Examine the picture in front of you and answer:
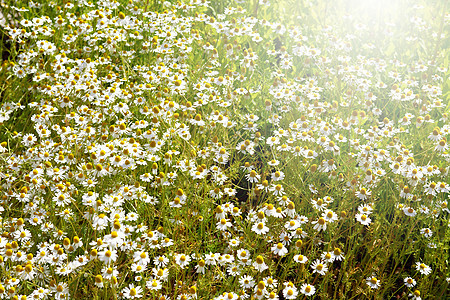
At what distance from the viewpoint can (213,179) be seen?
3.55 metres

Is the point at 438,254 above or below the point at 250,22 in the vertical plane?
below

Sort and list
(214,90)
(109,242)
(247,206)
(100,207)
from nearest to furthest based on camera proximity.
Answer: (109,242)
(100,207)
(247,206)
(214,90)

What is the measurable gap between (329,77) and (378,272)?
2.16 metres

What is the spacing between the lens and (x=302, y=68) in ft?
16.8

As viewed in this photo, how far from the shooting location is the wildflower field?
107 inches

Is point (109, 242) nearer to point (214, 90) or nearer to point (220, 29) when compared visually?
point (214, 90)

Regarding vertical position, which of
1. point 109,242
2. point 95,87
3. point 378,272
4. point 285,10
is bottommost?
point 378,272

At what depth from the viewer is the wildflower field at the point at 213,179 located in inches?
107

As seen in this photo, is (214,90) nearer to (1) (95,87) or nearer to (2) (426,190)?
(1) (95,87)

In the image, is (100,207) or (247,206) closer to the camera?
(100,207)

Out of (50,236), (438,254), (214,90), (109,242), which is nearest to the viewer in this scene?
(109,242)

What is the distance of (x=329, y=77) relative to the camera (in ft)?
14.7

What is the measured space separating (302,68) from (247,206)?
2.19 meters

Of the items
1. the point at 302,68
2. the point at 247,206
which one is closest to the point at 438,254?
the point at 247,206
